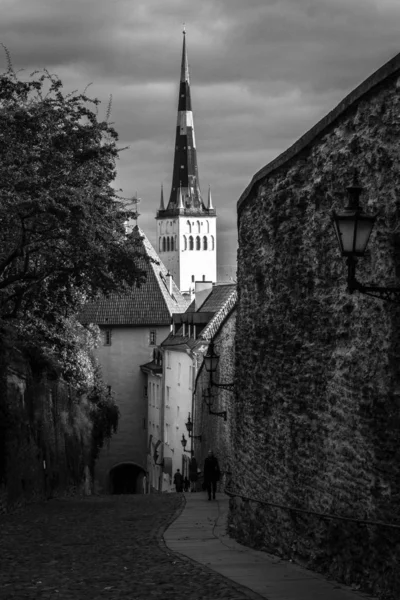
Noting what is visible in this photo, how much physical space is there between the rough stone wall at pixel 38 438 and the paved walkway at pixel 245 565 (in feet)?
17.3

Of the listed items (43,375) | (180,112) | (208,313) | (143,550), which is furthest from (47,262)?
(180,112)

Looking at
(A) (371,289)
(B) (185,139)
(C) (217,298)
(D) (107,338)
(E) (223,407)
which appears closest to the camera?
(A) (371,289)

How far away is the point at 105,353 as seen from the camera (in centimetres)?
7075

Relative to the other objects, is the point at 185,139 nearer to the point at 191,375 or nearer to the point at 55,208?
the point at 191,375

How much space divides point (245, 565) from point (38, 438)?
1662cm

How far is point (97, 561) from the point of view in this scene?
1395 centimetres

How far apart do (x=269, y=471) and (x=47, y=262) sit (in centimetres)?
1306

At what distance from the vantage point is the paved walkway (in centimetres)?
1035

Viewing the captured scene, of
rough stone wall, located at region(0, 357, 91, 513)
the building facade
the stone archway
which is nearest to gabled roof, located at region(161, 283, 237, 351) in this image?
the building facade

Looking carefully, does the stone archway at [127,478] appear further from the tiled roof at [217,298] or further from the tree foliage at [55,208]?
the tree foliage at [55,208]

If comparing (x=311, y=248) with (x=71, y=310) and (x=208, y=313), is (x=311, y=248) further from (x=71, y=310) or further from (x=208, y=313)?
(x=208, y=313)

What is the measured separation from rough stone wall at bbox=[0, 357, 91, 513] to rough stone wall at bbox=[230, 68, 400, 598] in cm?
969

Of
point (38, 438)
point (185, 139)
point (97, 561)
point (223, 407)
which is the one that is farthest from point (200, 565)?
point (185, 139)

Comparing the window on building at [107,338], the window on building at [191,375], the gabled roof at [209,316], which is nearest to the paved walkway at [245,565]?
the gabled roof at [209,316]
